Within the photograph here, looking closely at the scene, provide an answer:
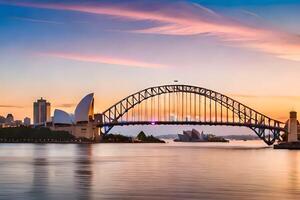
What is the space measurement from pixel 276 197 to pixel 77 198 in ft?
36.1

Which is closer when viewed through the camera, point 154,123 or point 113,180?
point 113,180

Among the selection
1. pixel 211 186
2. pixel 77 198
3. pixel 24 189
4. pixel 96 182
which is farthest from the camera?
pixel 96 182

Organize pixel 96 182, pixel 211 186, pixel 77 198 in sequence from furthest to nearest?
pixel 96 182 < pixel 211 186 < pixel 77 198

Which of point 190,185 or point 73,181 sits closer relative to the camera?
point 190,185

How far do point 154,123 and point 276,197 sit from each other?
15905 centimetres

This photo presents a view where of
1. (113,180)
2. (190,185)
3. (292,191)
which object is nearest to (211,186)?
(190,185)

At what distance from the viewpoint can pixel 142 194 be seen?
3534cm

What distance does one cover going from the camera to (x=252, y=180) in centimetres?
4641

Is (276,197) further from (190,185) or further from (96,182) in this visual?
(96,182)

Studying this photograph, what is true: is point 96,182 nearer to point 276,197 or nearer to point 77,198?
point 77,198

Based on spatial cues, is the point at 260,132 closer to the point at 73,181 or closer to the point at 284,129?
the point at 284,129

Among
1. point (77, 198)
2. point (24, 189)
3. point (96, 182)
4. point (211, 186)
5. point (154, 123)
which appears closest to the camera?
point (77, 198)

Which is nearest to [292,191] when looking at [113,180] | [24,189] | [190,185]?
[190,185]

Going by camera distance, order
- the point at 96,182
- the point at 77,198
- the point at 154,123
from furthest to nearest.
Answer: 1. the point at 154,123
2. the point at 96,182
3. the point at 77,198
